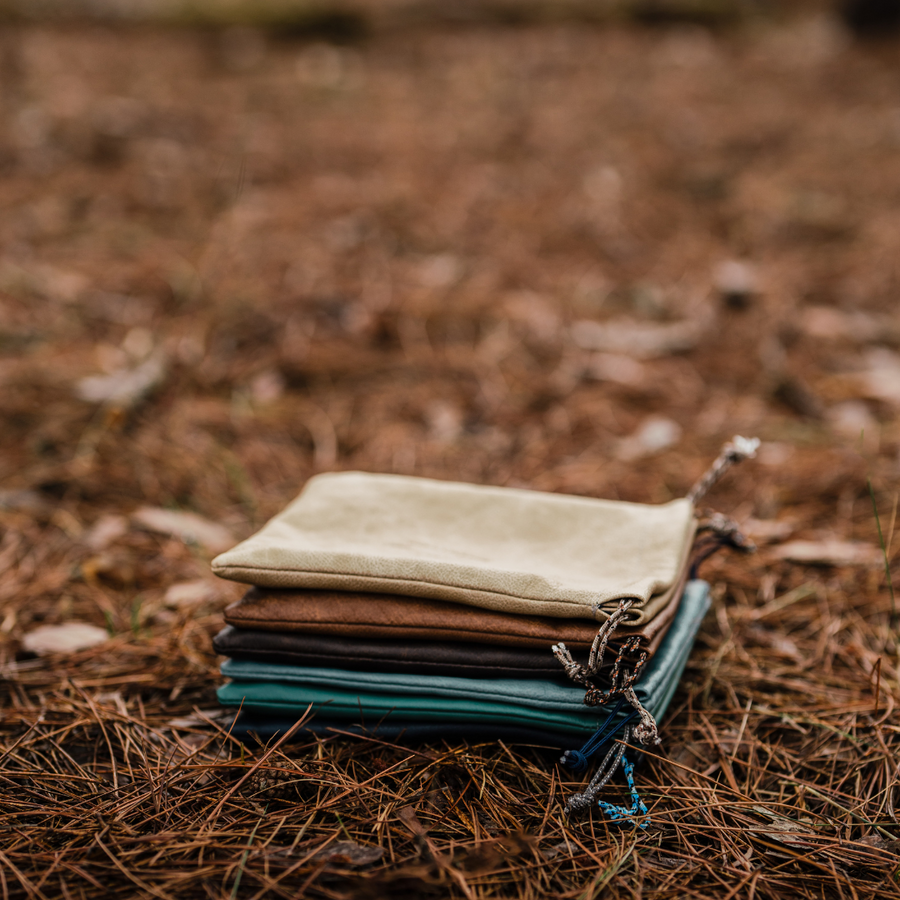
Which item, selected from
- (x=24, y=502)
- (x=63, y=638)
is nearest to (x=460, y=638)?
(x=63, y=638)

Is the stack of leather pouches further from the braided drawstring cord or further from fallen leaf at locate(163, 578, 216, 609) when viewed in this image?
fallen leaf at locate(163, 578, 216, 609)

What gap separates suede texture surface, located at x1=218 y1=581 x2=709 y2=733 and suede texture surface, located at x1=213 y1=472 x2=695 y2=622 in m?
0.14

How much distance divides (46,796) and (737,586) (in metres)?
1.62

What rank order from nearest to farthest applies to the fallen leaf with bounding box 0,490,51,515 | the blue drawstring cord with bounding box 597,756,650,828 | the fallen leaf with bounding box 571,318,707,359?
the blue drawstring cord with bounding box 597,756,650,828 < the fallen leaf with bounding box 0,490,51,515 < the fallen leaf with bounding box 571,318,707,359

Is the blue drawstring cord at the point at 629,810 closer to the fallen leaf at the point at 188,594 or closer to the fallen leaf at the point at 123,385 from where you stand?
the fallen leaf at the point at 188,594

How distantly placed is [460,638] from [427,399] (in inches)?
68.2

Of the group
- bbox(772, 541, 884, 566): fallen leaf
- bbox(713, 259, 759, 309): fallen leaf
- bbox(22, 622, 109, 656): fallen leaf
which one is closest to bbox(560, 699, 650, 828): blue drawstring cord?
bbox(772, 541, 884, 566): fallen leaf

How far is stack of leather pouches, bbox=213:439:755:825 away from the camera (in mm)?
1218

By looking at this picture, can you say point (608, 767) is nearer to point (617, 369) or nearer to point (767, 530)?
point (767, 530)

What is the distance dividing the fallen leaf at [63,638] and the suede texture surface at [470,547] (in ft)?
1.84

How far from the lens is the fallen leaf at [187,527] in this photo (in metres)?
2.05

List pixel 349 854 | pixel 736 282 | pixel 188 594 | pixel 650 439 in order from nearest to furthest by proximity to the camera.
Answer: pixel 349 854, pixel 188 594, pixel 650 439, pixel 736 282

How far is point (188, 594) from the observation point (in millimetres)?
1828

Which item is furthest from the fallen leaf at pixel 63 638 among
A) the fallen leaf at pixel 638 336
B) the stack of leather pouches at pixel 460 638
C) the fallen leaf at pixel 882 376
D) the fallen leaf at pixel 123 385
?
the fallen leaf at pixel 882 376
